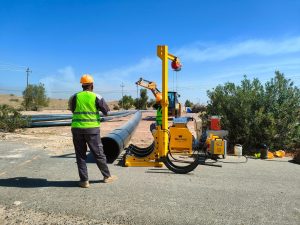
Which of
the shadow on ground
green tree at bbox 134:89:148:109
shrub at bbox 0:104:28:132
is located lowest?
the shadow on ground

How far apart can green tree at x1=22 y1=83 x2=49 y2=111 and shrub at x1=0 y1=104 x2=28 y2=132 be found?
44.6m

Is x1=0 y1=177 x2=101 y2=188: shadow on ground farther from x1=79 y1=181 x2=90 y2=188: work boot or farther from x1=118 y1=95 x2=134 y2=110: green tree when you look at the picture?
x1=118 y1=95 x2=134 y2=110: green tree

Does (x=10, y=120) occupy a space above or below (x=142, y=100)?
below

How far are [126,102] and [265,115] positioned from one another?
55.3m

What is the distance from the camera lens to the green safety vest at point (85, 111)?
6.25m

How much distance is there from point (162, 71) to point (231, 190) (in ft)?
10.4

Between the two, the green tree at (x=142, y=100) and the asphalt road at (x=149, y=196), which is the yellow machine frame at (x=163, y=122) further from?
the green tree at (x=142, y=100)

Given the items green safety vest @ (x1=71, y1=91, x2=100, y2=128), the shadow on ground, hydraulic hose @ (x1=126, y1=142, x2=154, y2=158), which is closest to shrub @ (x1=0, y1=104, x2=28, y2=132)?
hydraulic hose @ (x1=126, y1=142, x2=154, y2=158)

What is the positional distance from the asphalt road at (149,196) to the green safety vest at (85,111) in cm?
115

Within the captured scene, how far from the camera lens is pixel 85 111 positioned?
626 centimetres

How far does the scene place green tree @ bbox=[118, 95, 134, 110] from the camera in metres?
66.4

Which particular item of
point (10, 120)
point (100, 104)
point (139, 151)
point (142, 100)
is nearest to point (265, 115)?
point (139, 151)

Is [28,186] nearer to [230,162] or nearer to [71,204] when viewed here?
[71,204]

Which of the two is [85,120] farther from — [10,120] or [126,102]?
[126,102]
